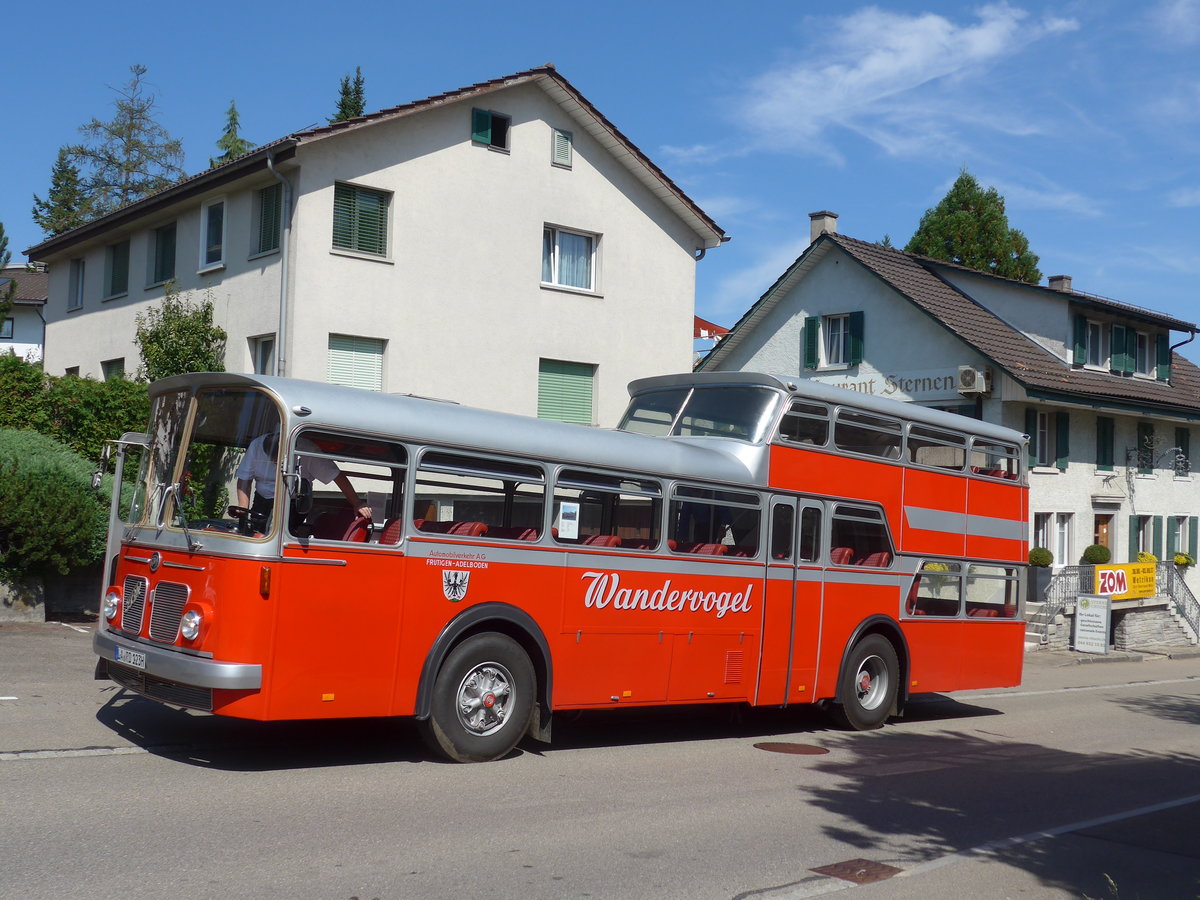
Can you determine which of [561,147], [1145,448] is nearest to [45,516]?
[561,147]

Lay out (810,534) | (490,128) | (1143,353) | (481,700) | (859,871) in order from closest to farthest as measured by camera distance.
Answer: (859,871) → (481,700) → (810,534) → (490,128) → (1143,353)

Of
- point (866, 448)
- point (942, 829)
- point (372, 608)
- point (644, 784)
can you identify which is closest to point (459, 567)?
point (372, 608)

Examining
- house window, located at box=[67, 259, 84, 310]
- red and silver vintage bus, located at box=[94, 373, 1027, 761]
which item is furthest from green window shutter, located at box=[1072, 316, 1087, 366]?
house window, located at box=[67, 259, 84, 310]

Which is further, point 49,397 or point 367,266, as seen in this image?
point 367,266

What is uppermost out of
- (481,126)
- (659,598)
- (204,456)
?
(481,126)

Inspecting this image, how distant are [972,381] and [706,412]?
19.4 m

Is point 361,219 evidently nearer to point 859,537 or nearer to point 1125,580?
point 859,537

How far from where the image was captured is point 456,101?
2386cm

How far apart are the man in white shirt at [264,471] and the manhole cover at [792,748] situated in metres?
5.15

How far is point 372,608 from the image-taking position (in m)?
8.77

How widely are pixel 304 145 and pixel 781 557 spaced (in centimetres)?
1349

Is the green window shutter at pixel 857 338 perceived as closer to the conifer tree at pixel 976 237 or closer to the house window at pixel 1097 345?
the house window at pixel 1097 345

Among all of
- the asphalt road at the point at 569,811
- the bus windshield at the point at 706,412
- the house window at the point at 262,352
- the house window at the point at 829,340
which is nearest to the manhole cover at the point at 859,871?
the asphalt road at the point at 569,811

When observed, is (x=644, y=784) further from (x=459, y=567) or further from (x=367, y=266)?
(x=367, y=266)
